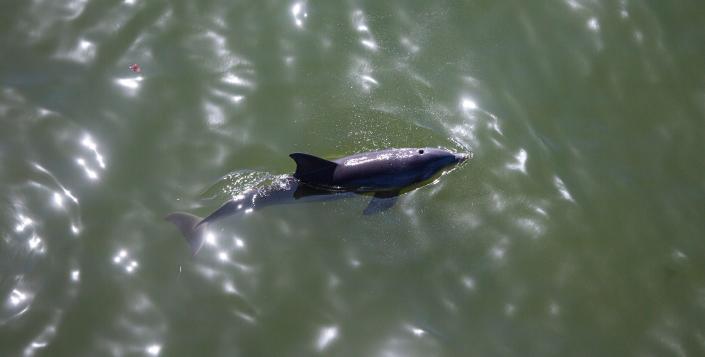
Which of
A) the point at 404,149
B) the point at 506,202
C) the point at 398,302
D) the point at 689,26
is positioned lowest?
the point at 398,302

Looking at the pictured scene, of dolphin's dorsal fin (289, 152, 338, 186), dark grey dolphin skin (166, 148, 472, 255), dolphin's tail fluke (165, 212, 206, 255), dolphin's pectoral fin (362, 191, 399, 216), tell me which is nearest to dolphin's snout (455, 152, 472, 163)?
dark grey dolphin skin (166, 148, 472, 255)

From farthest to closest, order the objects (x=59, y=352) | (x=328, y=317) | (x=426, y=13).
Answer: (x=426, y=13), (x=328, y=317), (x=59, y=352)

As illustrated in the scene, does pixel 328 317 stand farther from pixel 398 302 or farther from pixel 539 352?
pixel 539 352

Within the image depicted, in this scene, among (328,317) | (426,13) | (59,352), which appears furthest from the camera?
(426,13)

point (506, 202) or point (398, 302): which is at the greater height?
point (506, 202)

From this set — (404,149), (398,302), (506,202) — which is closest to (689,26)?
(506,202)
